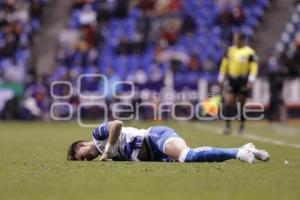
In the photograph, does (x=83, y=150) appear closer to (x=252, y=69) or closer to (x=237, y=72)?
(x=252, y=69)

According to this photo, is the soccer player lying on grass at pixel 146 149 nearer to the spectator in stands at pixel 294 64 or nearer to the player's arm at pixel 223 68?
the player's arm at pixel 223 68

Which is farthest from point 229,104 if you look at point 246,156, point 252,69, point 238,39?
point 246,156

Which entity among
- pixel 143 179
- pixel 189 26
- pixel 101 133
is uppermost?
pixel 189 26

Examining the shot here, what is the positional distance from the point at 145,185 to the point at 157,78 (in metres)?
18.6

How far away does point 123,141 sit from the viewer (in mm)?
10359

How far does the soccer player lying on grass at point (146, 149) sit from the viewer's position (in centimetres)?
1003

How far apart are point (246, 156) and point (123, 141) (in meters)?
1.53

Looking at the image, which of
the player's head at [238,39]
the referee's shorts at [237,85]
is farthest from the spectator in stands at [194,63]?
the player's head at [238,39]

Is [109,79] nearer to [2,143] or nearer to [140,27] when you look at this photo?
[140,27]

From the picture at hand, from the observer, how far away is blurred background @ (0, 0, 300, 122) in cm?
2625

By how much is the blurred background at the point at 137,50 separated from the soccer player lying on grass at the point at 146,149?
Result: 14.4 m

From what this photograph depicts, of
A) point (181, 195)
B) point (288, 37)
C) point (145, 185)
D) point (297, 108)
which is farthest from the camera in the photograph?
point (288, 37)

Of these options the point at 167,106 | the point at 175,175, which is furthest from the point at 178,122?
the point at 175,175

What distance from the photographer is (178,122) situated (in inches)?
990
